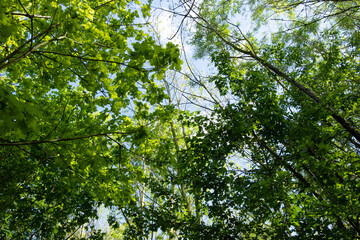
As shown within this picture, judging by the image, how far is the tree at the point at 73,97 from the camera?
2.22 meters

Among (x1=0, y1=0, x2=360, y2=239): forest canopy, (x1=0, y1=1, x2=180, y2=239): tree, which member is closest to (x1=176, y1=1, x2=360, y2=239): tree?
(x1=0, y1=0, x2=360, y2=239): forest canopy

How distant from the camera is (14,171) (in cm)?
413

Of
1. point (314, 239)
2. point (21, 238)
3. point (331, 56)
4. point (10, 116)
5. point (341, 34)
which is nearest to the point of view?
point (10, 116)

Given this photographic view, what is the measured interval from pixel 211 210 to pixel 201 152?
99cm

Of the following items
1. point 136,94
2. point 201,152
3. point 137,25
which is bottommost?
point 201,152

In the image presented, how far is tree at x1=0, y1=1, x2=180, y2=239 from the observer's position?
222 centimetres

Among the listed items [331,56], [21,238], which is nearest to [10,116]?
[21,238]

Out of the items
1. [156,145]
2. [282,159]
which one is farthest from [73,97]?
[282,159]

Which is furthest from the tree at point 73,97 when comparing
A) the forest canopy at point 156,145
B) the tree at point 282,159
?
the tree at point 282,159

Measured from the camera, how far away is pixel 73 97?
4.12 m

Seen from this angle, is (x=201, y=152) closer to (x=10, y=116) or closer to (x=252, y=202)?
(x=252, y=202)

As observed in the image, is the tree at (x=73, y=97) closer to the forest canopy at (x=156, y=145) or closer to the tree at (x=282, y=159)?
the forest canopy at (x=156, y=145)

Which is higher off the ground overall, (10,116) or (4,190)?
(4,190)

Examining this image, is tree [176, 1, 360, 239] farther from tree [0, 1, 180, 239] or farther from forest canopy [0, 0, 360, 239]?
tree [0, 1, 180, 239]
